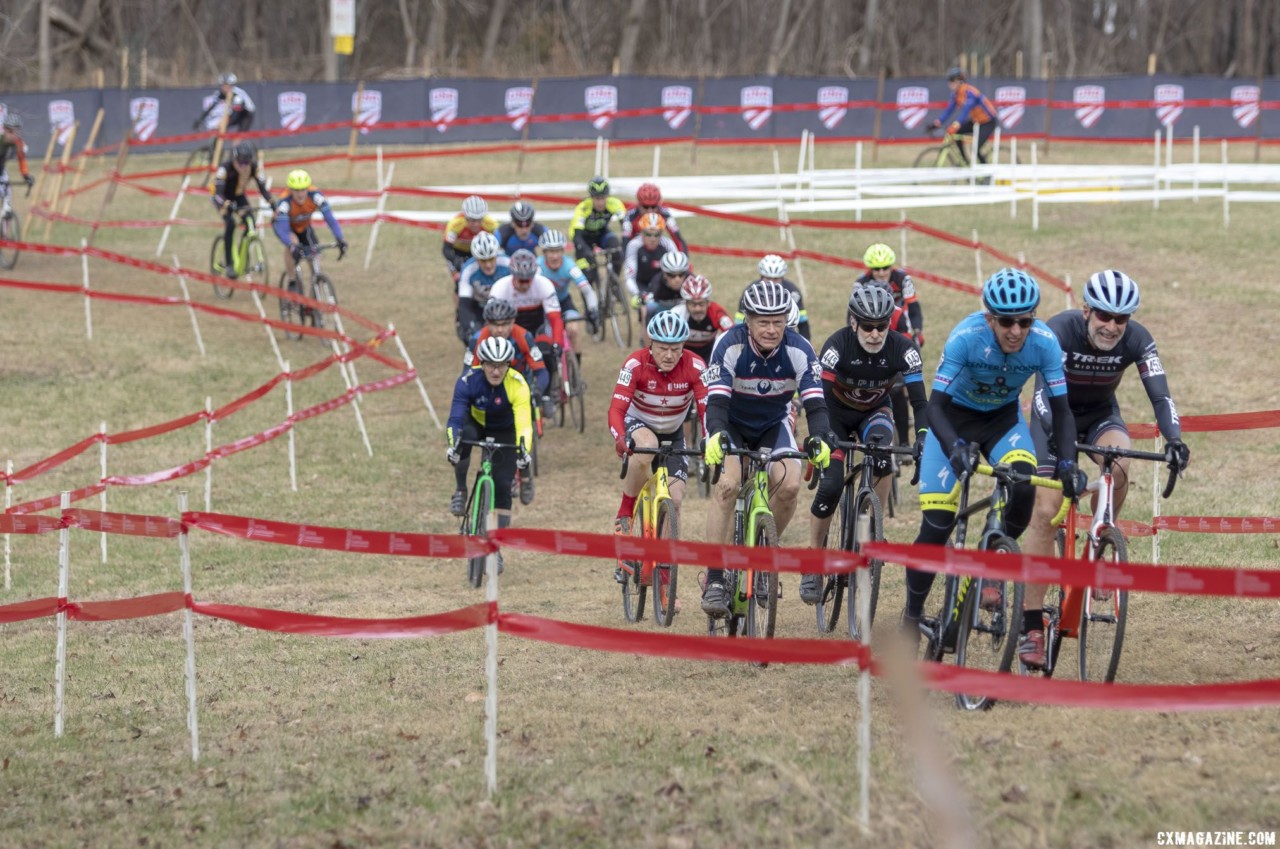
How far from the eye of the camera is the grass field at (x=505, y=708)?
20.7 ft

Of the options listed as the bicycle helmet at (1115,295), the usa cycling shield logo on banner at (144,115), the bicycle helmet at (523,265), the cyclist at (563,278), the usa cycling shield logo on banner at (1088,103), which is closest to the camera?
the bicycle helmet at (1115,295)

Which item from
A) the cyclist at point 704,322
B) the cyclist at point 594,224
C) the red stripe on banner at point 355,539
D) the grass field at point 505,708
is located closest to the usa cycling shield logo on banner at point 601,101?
the cyclist at point 594,224

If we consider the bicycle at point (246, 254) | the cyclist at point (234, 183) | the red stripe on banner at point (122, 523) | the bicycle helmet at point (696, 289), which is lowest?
the red stripe on banner at point (122, 523)

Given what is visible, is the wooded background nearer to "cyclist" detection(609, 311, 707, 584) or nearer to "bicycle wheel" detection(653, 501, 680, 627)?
"cyclist" detection(609, 311, 707, 584)

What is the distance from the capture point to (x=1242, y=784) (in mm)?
6316

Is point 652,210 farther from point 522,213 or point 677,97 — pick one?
point 677,97

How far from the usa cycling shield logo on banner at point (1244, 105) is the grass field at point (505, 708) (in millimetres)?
17786

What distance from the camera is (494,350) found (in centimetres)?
1175

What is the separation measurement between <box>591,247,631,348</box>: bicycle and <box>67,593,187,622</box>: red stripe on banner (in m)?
12.4

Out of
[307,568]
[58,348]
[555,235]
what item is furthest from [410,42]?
[307,568]

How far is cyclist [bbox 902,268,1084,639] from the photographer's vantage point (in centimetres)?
782

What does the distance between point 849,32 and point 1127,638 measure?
209 feet

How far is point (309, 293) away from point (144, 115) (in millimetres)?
15422

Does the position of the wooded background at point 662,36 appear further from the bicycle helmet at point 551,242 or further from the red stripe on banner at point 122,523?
the red stripe on banner at point 122,523
